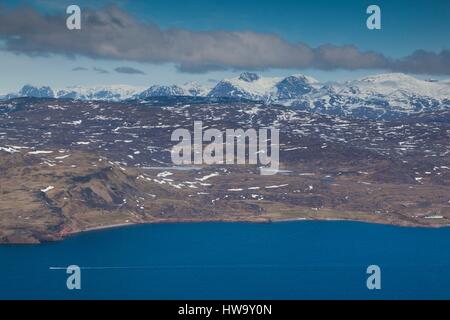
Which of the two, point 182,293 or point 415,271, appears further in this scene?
point 415,271

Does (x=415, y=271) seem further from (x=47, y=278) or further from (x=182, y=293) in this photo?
(x=47, y=278)

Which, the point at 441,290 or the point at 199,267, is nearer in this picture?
the point at 441,290
